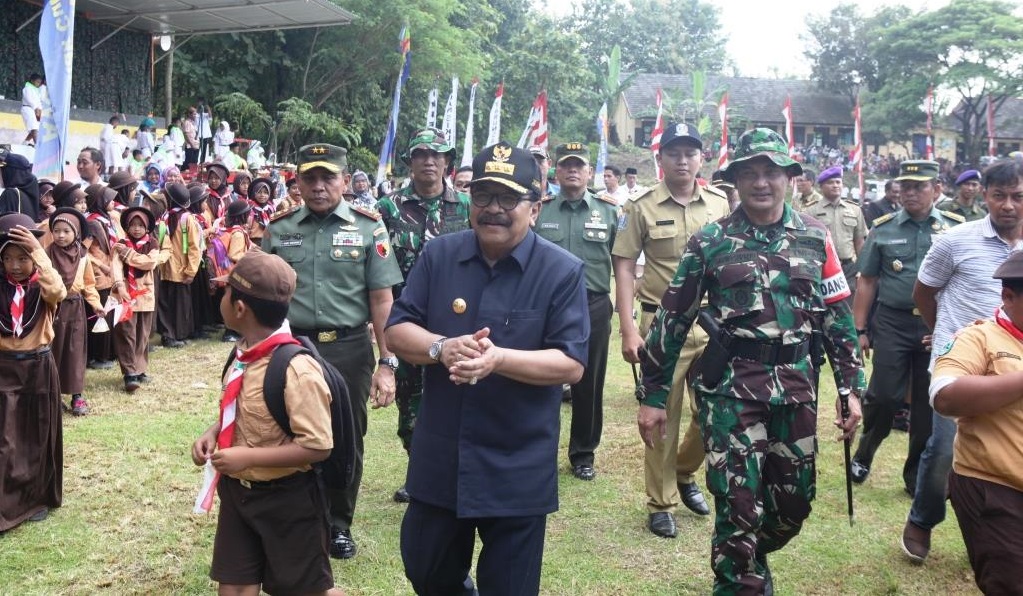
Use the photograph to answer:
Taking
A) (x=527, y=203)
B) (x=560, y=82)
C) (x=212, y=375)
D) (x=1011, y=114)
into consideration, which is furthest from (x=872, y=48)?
(x=527, y=203)

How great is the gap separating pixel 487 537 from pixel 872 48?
5067 centimetres

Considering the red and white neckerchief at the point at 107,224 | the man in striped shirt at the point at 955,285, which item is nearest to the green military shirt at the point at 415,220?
the man in striped shirt at the point at 955,285

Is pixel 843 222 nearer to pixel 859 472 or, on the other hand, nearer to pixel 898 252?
pixel 898 252

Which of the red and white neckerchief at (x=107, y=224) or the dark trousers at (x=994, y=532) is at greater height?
the red and white neckerchief at (x=107, y=224)

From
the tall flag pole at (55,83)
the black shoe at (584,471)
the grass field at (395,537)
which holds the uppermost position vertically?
the tall flag pole at (55,83)

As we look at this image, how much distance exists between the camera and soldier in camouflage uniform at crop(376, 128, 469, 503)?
5535 mm

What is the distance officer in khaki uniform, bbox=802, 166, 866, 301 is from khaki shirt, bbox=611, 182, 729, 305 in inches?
149

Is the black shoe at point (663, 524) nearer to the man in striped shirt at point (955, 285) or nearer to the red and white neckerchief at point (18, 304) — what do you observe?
the man in striped shirt at point (955, 285)

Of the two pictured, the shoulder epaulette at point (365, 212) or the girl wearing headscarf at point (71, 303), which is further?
the girl wearing headscarf at point (71, 303)

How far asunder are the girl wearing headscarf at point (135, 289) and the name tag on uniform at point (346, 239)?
165 inches

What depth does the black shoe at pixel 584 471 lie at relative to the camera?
6121 mm

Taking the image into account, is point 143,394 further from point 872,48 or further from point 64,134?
point 872,48

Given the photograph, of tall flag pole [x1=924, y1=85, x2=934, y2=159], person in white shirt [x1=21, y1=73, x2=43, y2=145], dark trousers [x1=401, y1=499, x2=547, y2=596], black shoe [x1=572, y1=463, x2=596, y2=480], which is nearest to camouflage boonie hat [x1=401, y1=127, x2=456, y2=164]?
black shoe [x1=572, y1=463, x2=596, y2=480]

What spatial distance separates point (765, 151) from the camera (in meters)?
3.81
